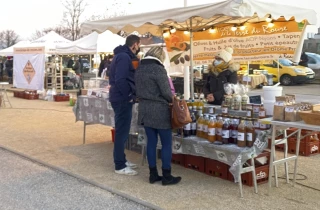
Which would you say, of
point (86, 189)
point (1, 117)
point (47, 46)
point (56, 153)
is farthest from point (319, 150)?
point (47, 46)

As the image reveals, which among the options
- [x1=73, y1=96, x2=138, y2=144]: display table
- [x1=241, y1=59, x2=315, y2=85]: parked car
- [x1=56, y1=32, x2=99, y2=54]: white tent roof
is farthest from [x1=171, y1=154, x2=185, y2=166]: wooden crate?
[x1=241, y1=59, x2=315, y2=85]: parked car

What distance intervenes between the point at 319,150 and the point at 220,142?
2509 millimetres

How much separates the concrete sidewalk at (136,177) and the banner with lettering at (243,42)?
1.82 meters

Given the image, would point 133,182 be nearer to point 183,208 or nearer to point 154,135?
point 154,135

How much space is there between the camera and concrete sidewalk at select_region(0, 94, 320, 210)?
14.6 feet

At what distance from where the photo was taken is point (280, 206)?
431cm

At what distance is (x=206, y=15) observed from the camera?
5.26m

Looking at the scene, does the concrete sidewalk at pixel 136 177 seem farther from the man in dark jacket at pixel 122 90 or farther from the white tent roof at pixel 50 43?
the white tent roof at pixel 50 43

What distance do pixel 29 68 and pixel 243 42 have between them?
9.88m

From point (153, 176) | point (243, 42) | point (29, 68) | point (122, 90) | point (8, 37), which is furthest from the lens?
point (8, 37)

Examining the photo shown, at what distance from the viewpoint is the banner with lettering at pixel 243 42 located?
657 cm

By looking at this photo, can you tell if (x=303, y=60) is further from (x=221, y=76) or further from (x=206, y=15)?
(x=206, y=15)

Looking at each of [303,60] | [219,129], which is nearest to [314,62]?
[303,60]

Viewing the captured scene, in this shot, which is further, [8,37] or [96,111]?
[8,37]
